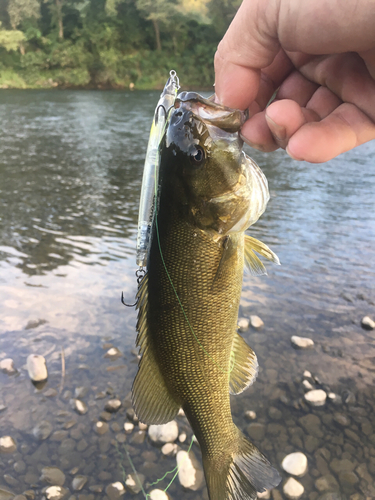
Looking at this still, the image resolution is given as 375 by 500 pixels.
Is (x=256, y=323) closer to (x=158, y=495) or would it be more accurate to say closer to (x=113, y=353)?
(x=113, y=353)

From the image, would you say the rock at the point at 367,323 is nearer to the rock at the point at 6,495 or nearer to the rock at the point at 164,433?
the rock at the point at 164,433

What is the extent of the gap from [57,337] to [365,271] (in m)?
3.76

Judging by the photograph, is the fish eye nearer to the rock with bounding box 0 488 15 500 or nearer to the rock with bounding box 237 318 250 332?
the rock with bounding box 0 488 15 500

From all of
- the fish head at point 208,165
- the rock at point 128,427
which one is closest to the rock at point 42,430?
the rock at point 128,427

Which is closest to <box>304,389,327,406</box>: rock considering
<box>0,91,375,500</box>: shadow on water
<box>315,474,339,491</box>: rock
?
<box>0,91,375,500</box>: shadow on water

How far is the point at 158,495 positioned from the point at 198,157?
6.85 feet

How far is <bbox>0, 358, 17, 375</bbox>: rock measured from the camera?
307 centimetres

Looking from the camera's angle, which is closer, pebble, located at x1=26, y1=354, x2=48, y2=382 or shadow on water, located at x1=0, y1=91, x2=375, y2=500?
shadow on water, located at x1=0, y1=91, x2=375, y2=500

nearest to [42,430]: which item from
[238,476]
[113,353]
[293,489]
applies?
[113,353]

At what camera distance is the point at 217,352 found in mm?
1600

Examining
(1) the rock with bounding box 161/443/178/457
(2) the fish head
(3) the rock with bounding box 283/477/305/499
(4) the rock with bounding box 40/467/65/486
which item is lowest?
(4) the rock with bounding box 40/467/65/486

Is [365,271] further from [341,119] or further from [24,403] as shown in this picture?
[24,403]

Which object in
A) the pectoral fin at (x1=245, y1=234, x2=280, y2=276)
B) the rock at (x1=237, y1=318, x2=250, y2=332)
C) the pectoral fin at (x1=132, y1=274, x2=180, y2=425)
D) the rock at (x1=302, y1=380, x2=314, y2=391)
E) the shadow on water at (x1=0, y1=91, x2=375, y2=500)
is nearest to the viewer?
the pectoral fin at (x1=132, y1=274, x2=180, y2=425)

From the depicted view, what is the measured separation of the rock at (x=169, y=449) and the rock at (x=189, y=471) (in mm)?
43
